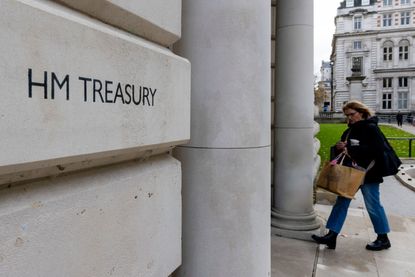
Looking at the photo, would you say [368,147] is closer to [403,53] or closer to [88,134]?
[88,134]

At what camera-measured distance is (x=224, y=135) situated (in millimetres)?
2576

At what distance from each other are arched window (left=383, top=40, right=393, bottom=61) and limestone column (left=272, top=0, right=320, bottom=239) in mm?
64129

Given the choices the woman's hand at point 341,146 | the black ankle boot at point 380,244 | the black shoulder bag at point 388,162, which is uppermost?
the woman's hand at point 341,146

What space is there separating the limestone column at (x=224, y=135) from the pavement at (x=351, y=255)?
1.69 m

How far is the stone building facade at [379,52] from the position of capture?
60.9 m

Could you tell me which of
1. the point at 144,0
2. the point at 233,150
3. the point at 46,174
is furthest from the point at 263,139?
the point at 46,174

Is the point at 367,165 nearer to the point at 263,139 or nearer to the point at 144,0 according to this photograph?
the point at 263,139

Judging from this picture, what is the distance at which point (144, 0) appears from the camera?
1916mm

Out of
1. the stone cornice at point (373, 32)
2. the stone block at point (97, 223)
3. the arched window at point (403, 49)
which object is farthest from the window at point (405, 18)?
the stone block at point (97, 223)

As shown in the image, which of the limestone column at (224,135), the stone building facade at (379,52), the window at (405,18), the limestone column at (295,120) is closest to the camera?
the limestone column at (224,135)

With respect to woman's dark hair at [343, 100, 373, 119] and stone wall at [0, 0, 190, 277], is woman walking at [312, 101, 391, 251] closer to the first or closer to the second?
woman's dark hair at [343, 100, 373, 119]

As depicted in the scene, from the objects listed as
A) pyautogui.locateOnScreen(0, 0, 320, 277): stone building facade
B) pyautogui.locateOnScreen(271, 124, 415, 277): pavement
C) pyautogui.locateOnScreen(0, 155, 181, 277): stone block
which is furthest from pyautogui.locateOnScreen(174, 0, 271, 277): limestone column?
pyautogui.locateOnScreen(271, 124, 415, 277): pavement

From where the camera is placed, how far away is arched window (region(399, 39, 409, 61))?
199 ft

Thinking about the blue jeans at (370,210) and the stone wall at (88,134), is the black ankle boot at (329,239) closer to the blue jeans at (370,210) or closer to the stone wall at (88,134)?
the blue jeans at (370,210)
